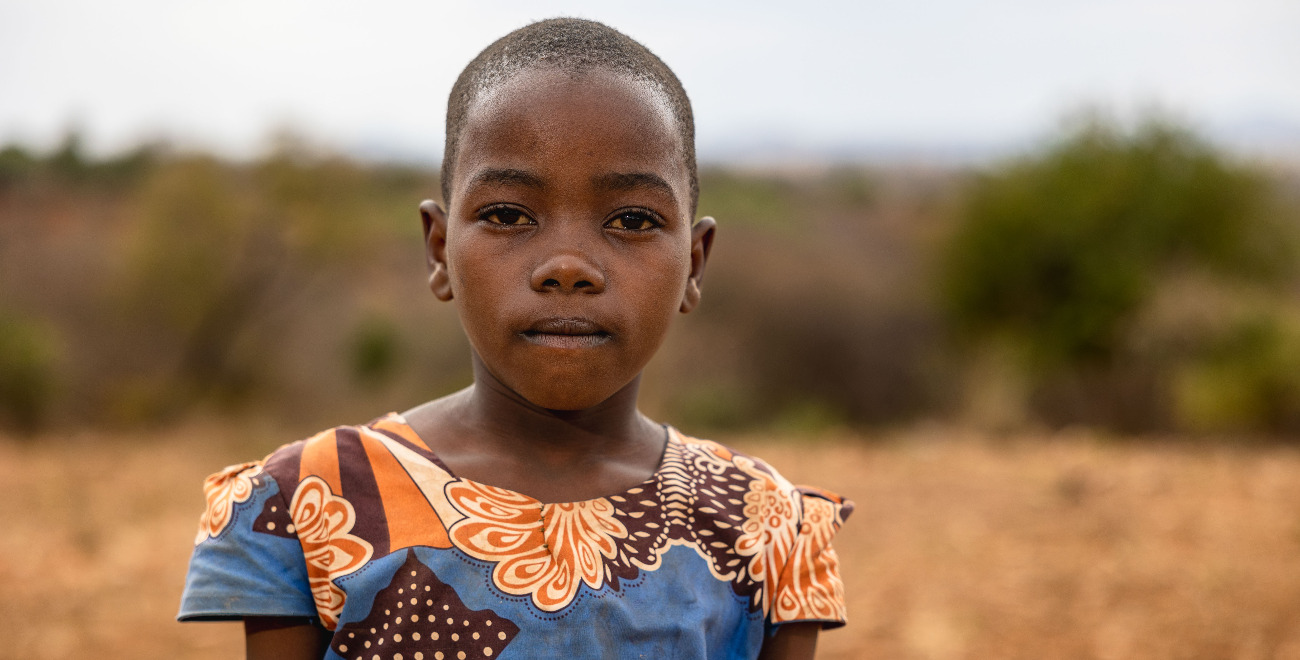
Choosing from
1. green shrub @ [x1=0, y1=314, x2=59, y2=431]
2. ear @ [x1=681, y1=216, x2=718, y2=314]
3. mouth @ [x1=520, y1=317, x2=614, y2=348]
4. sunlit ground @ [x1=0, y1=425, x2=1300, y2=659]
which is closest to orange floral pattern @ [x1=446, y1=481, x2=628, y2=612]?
mouth @ [x1=520, y1=317, x2=614, y2=348]

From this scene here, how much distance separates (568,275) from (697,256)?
41 centimetres

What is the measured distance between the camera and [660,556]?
1481 millimetres

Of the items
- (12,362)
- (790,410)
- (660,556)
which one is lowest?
(790,410)

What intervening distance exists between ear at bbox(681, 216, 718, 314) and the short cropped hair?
0.08 m

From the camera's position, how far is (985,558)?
5609 millimetres

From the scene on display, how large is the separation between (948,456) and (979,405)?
22.2ft

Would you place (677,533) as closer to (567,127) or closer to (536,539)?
(536,539)

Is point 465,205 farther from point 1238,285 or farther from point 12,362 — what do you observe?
point 1238,285

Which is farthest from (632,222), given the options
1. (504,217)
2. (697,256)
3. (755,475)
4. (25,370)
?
(25,370)

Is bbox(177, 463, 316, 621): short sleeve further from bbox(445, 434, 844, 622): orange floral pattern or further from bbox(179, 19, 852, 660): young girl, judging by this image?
bbox(445, 434, 844, 622): orange floral pattern

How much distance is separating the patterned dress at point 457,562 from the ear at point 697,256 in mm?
313

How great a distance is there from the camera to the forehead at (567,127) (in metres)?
1.36

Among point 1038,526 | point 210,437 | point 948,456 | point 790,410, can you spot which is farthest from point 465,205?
point 790,410

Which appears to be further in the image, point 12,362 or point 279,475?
point 12,362
